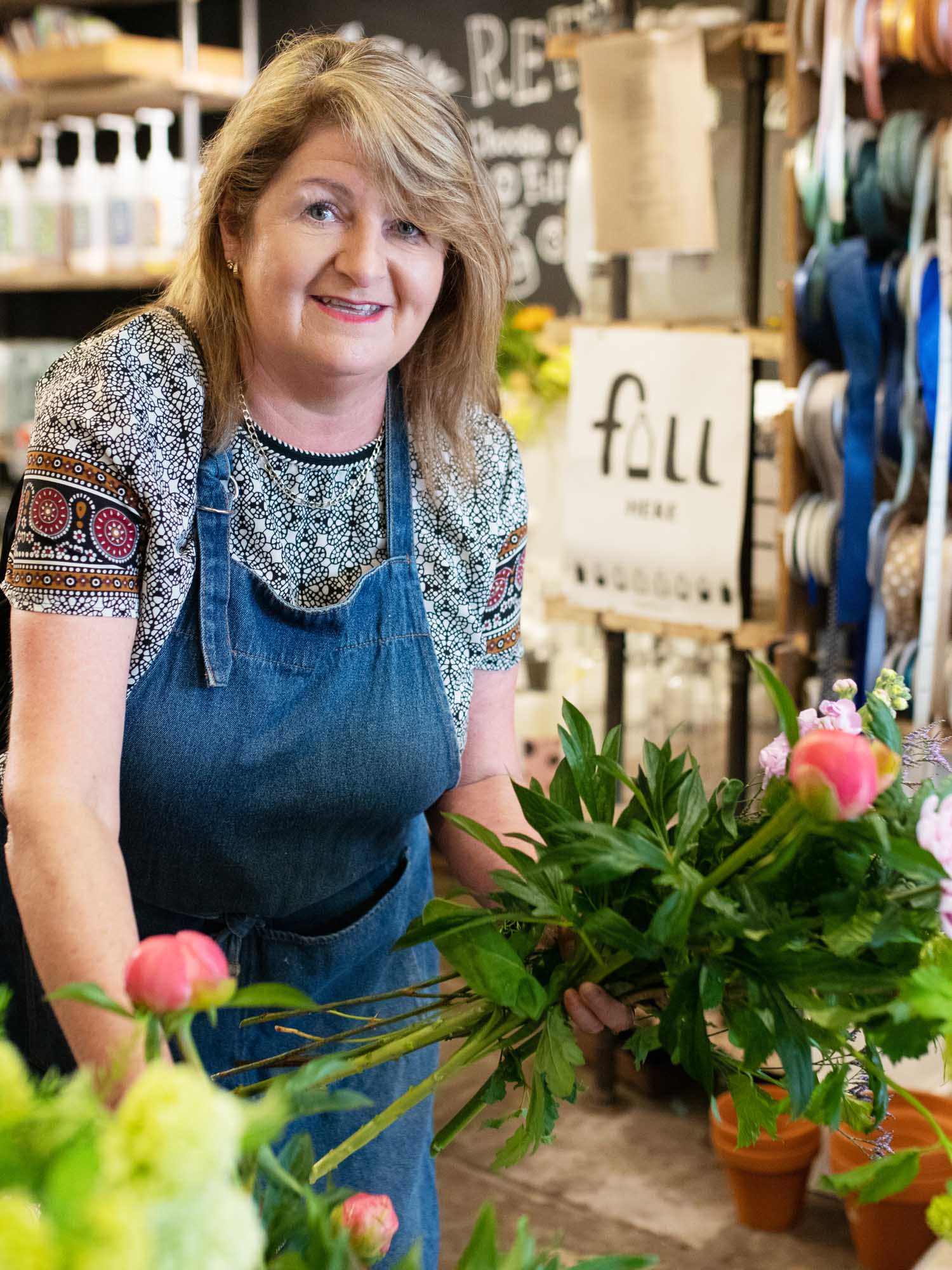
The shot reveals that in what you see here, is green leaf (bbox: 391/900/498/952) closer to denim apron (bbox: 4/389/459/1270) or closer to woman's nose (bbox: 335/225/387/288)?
denim apron (bbox: 4/389/459/1270)

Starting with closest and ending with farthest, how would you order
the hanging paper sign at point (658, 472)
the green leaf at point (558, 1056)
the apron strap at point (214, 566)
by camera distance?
the green leaf at point (558, 1056) < the apron strap at point (214, 566) < the hanging paper sign at point (658, 472)

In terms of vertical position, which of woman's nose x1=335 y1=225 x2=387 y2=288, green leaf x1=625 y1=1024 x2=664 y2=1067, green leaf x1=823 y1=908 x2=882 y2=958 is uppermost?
woman's nose x1=335 y1=225 x2=387 y2=288

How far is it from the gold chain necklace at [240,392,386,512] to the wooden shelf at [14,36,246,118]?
2.72m

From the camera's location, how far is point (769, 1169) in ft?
7.66

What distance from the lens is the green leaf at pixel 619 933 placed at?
82 centimetres

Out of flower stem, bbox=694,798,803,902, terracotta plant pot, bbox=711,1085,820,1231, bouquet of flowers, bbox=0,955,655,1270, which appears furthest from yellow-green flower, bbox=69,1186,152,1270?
terracotta plant pot, bbox=711,1085,820,1231

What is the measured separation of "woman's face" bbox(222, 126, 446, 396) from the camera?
118 cm

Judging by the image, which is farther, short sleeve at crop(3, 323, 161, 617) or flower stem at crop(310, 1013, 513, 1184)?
short sleeve at crop(3, 323, 161, 617)

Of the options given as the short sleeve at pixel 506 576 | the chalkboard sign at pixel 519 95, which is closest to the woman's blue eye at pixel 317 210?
the short sleeve at pixel 506 576

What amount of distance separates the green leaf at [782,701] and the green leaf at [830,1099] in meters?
0.20

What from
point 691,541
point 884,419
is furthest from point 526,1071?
point 884,419

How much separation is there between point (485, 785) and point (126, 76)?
2941 mm

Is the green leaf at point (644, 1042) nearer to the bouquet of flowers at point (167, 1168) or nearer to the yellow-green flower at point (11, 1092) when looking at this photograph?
the bouquet of flowers at point (167, 1168)

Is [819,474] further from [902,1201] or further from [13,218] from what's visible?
[13,218]
